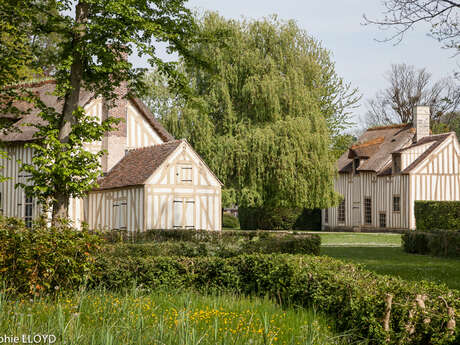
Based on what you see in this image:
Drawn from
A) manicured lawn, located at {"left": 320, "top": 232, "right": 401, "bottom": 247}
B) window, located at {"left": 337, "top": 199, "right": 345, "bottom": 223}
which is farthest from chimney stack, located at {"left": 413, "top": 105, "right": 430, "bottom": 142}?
manicured lawn, located at {"left": 320, "top": 232, "right": 401, "bottom": 247}

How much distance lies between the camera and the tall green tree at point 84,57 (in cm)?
1377

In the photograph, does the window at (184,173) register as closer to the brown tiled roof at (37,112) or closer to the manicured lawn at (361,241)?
the brown tiled roof at (37,112)

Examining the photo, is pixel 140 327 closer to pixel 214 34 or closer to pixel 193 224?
pixel 214 34

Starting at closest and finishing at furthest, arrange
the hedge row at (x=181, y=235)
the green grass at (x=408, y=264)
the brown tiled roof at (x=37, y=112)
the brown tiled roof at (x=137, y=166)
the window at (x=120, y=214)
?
the green grass at (x=408, y=264)
the hedge row at (x=181, y=235)
the brown tiled roof at (x=137, y=166)
the window at (x=120, y=214)
the brown tiled roof at (x=37, y=112)

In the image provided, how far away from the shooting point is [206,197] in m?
22.3

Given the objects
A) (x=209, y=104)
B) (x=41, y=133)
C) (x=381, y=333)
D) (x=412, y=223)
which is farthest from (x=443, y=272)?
(x=412, y=223)

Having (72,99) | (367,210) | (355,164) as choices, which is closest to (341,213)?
(367,210)

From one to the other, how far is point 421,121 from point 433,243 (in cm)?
1786

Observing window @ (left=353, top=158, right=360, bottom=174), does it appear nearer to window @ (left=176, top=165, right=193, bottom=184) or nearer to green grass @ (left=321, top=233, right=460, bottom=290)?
green grass @ (left=321, top=233, right=460, bottom=290)

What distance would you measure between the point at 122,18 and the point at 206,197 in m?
9.53

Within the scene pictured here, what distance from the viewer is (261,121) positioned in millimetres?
29016

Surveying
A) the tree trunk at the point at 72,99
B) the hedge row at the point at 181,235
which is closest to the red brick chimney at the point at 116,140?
the hedge row at the point at 181,235

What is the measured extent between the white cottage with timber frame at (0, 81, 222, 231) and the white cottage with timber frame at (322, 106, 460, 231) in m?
15.0

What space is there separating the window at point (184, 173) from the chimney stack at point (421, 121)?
59.1 ft
